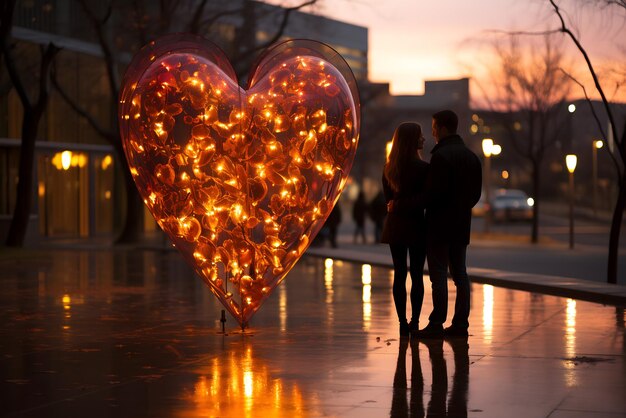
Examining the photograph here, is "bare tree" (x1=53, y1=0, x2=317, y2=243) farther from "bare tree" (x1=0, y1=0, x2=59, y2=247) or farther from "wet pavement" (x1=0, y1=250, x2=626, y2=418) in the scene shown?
"wet pavement" (x1=0, y1=250, x2=626, y2=418)

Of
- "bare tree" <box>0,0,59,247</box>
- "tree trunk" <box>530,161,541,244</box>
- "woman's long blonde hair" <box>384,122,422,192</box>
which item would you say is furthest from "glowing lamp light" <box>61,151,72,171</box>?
"woman's long blonde hair" <box>384,122,422,192</box>

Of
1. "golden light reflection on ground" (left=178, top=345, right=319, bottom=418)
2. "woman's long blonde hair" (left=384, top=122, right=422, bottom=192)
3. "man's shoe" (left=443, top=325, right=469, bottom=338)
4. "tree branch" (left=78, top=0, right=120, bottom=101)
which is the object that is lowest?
"golden light reflection on ground" (left=178, top=345, right=319, bottom=418)

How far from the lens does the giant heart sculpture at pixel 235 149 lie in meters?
13.3

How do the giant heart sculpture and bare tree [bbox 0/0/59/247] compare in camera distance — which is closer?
the giant heart sculpture

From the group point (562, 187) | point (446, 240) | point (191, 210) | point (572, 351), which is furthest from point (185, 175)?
point (562, 187)

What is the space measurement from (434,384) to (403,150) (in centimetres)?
345

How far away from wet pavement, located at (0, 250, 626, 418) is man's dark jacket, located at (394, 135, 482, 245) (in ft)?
3.62

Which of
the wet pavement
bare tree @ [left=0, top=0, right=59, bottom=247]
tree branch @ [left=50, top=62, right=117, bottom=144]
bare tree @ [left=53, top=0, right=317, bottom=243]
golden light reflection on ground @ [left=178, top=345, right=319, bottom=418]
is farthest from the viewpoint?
tree branch @ [left=50, top=62, right=117, bottom=144]

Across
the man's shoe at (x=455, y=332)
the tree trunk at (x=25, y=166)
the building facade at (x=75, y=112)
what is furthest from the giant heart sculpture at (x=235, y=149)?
the building facade at (x=75, y=112)

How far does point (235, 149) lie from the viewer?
13.3 metres

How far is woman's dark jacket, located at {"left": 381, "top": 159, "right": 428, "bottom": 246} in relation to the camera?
13.0 m

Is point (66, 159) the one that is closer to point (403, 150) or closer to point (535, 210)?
point (535, 210)

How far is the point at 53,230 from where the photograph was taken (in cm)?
4753

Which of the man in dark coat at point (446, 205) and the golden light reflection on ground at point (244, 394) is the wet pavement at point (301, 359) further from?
the man in dark coat at point (446, 205)
